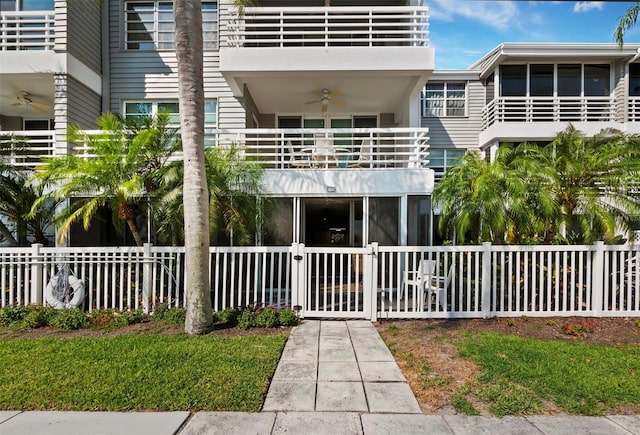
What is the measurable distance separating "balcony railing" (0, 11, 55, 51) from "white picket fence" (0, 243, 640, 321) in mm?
6174

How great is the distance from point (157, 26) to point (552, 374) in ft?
42.8

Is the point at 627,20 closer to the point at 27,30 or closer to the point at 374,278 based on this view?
the point at 374,278

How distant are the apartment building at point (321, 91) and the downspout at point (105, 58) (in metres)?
0.04

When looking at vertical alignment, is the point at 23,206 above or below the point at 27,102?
below

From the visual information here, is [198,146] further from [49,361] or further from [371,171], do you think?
[371,171]

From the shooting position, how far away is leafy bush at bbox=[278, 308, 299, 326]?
6.17m

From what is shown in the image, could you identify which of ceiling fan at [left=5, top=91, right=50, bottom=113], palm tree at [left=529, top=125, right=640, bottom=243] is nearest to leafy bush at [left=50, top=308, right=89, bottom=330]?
ceiling fan at [left=5, top=91, right=50, bottom=113]

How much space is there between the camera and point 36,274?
6.89 meters

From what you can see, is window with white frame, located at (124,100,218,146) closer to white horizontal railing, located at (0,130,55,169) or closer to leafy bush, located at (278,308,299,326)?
white horizontal railing, located at (0,130,55,169)

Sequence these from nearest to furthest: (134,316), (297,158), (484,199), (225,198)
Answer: (134,316) → (484,199) → (225,198) → (297,158)

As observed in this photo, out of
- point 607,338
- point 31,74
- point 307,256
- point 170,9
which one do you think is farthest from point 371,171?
point 31,74

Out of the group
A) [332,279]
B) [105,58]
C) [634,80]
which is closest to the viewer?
[332,279]

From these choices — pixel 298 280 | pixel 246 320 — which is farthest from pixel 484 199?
pixel 246 320

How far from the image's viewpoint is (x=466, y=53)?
15.3 meters
